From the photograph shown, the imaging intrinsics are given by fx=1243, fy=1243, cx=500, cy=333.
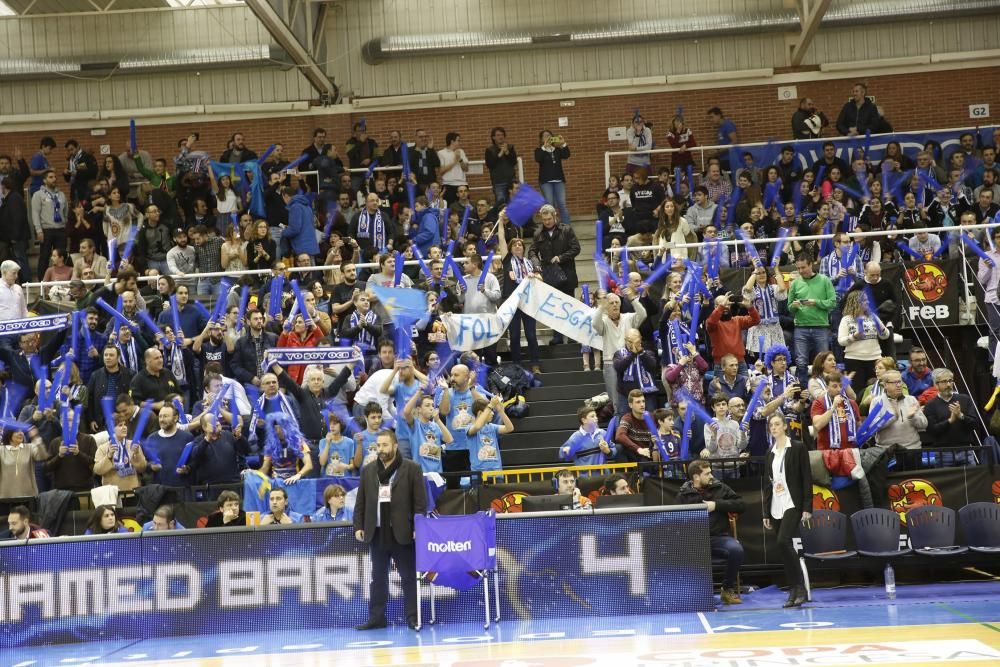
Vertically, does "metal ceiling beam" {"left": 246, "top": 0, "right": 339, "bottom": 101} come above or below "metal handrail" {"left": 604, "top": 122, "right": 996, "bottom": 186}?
above

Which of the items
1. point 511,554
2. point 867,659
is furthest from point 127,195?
point 867,659

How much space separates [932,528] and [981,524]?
53 cm

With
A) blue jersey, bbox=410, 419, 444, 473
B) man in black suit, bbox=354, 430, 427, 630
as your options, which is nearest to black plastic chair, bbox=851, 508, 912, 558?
blue jersey, bbox=410, 419, 444, 473

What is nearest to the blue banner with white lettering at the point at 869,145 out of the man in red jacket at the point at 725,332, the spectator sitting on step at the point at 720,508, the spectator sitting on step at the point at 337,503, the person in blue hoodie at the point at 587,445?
the man in red jacket at the point at 725,332

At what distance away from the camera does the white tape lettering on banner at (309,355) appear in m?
15.7

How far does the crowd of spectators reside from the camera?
48.9 feet

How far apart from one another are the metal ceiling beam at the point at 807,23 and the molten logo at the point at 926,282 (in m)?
6.67

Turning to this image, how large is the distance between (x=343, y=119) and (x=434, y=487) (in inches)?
597

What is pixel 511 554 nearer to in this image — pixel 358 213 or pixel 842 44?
pixel 358 213

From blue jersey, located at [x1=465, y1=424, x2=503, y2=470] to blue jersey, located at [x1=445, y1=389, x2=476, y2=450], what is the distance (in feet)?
0.21

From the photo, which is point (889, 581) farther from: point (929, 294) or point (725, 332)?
point (929, 294)

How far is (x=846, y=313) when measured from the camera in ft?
55.6

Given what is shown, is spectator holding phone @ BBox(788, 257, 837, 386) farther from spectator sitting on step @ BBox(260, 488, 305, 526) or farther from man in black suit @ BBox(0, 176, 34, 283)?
man in black suit @ BBox(0, 176, 34, 283)

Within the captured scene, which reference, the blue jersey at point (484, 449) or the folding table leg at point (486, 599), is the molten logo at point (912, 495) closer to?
the blue jersey at point (484, 449)
